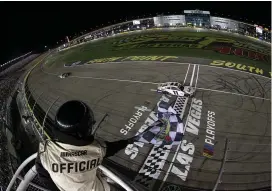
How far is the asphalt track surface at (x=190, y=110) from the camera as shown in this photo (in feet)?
12.4

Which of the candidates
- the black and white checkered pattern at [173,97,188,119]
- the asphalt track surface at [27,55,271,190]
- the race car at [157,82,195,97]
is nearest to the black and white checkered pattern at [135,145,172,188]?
the asphalt track surface at [27,55,271,190]

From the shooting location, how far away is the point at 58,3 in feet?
52.2

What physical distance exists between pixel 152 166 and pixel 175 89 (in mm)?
1087

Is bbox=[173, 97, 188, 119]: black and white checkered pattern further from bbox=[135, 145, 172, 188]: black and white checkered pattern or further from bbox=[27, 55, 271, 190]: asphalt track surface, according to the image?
bbox=[135, 145, 172, 188]: black and white checkered pattern

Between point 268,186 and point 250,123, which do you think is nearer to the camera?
point 268,186

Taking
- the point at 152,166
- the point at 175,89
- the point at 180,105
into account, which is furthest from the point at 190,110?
the point at 152,166

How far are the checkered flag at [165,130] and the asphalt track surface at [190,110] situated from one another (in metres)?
0.09

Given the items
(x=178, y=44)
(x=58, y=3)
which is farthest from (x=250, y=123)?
(x=58, y=3)

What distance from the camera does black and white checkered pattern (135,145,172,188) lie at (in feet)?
12.8

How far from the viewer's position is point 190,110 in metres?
4.28

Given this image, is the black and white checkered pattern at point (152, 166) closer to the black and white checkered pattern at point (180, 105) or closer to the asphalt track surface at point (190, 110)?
the asphalt track surface at point (190, 110)

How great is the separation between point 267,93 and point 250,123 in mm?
726

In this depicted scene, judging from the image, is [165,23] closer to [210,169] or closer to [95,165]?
[210,169]

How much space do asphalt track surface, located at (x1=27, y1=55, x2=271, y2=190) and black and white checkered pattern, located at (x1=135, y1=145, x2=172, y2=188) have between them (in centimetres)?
1
